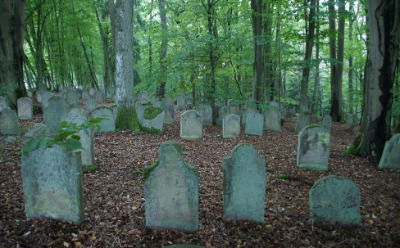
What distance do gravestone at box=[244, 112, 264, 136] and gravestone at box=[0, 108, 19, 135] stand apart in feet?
23.4

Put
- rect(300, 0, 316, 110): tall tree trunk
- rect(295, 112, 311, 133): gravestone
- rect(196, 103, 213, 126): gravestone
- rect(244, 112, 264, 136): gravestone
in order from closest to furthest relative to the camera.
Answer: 1. rect(244, 112, 264, 136): gravestone
2. rect(295, 112, 311, 133): gravestone
3. rect(196, 103, 213, 126): gravestone
4. rect(300, 0, 316, 110): tall tree trunk

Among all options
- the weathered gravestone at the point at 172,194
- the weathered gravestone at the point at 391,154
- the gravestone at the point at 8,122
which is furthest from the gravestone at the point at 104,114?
the weathered gravestone at the point at 391,154

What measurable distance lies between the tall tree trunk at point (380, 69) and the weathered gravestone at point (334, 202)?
3.50m

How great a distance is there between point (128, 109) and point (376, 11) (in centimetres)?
706

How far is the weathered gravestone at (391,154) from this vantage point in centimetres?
596

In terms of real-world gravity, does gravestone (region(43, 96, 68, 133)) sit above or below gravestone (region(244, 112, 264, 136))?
above

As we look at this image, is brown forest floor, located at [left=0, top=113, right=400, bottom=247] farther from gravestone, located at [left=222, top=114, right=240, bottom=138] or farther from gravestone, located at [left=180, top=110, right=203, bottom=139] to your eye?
gravestone, located at [left=222, top=114, right=240, bottom=138]

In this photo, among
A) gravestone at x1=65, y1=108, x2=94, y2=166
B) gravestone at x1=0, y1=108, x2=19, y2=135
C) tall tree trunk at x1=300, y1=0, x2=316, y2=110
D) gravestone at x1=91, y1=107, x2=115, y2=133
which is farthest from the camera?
tall tree trunk at x1=300, y1=0, x2=316, y2=110

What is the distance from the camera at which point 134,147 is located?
22.9ft

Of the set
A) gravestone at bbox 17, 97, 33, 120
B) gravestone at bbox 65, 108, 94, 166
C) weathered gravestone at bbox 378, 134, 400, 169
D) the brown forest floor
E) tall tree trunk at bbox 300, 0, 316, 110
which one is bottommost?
the brown forest floor

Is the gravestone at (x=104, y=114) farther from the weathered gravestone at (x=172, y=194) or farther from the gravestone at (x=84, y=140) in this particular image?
the weathered gravestone at (x=172, y=194)

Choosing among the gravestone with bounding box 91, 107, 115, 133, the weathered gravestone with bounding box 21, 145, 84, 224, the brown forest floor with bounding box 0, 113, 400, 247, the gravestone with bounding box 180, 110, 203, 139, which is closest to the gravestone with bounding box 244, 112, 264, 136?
the gravestone with bounding box 180, 110, 203, 139

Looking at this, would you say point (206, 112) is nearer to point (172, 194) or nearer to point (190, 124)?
point (190, 124)

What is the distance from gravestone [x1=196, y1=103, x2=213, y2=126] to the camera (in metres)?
11.2
